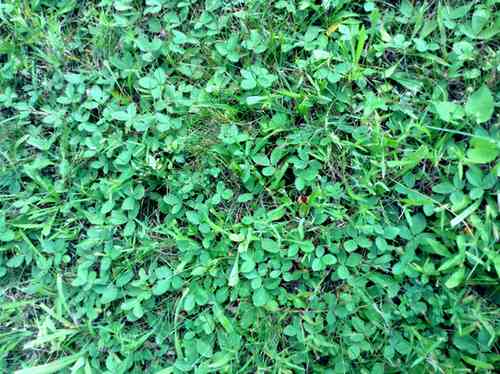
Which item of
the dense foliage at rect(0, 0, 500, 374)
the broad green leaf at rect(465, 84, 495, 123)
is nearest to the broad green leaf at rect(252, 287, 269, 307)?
the dense foliage at rect(0, 0, 500, 374)

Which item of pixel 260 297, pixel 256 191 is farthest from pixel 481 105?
pixel 260 297

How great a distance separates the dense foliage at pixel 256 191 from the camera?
70.9 inches

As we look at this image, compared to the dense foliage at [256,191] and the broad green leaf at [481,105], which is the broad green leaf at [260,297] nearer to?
the dense foliage at [256,191]

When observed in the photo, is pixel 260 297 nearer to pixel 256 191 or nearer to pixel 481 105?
pixel 256 191

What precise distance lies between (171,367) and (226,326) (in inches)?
11.7

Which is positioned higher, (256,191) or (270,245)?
(256,191)

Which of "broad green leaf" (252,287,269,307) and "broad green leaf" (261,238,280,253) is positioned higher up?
"broad green leaf" (261,238,280,253)

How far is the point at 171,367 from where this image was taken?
191 centimetres

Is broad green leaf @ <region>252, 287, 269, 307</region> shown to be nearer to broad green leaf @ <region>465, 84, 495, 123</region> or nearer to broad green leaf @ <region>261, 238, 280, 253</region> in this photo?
broad green leaf @ <region>261, 238, 280, 253</region>

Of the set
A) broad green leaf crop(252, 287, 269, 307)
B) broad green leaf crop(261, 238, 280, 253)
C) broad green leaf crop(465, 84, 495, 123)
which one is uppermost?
broad green leaf crop(465, 84, 495, 123)

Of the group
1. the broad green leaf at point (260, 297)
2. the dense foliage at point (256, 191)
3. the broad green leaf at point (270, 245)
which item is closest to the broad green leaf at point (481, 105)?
the dense foliage at point (256, 191)

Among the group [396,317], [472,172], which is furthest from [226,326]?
[472,172]

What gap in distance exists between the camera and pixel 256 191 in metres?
1.98

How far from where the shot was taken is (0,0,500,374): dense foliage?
5.91 feet
